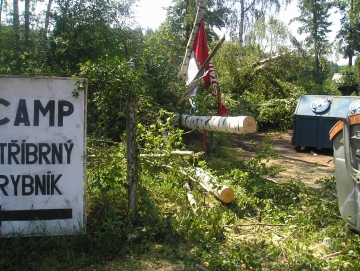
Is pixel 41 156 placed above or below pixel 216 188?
above

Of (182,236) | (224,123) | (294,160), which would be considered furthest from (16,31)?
(182,236)

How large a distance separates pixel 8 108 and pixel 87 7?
24.3 ft

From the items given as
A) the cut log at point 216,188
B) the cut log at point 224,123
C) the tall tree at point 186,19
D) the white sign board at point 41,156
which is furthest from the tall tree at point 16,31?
the tall tree at point 186,19

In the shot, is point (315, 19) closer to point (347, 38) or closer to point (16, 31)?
point (347, 38)

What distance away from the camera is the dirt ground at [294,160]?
7.86 m

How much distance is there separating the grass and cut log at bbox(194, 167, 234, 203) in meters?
0.16

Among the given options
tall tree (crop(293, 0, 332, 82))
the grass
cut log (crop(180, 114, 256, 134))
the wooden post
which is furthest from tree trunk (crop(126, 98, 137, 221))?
tall tree (crop(293, 0, 332, 82))

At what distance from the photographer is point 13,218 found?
12.7 feet

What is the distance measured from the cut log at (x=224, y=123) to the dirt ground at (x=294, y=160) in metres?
1.32

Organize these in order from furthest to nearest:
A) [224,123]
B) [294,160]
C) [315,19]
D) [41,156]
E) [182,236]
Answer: [315,19] < [294,160] < [224,123] < [182,236] < [41,156]

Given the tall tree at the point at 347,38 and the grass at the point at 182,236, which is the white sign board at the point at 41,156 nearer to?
the grass at the point at 182,236

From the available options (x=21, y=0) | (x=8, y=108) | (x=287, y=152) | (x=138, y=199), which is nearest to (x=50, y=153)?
(x=8, y=108)

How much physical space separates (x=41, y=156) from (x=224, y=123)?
3.40 m

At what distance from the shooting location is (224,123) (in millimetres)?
6473
